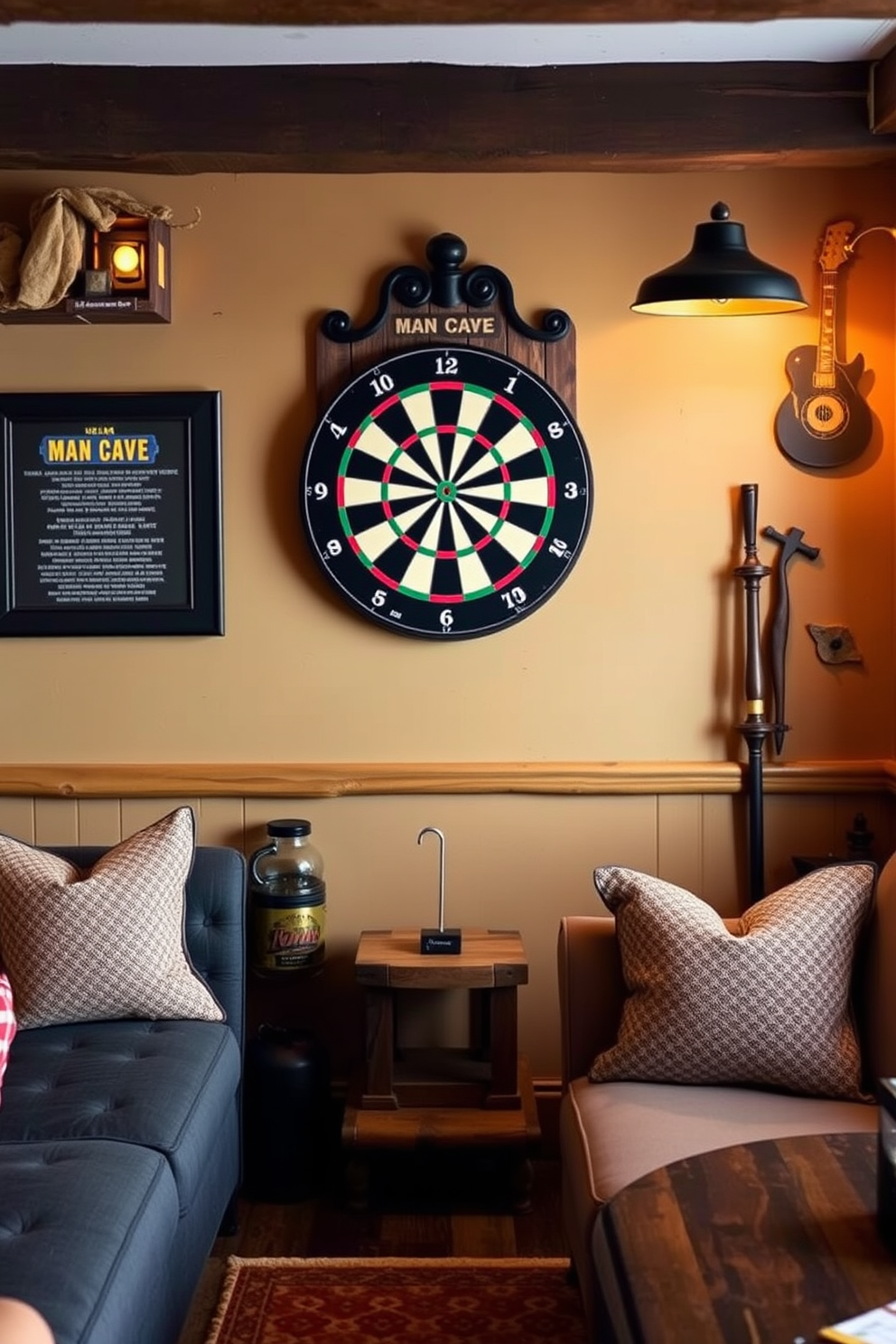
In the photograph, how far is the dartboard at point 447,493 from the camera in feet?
11.9

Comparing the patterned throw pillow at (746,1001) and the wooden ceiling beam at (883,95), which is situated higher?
the wooden ceiling beam at (883,95)

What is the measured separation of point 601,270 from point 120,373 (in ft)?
4.01

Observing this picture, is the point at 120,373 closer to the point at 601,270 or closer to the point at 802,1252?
the point at 601,270

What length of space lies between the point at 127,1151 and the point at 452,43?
2.36m

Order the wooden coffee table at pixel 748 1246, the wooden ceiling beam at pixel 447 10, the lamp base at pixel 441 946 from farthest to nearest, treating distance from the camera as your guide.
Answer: the lamp base at pixel 441 946 → the wooden ceiling beam at pixel 447 10 → the wooden coffee table at pixel 748 1246

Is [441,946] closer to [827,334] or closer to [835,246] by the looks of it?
[827,334]

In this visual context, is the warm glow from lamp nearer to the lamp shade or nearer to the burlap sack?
the burlap sack

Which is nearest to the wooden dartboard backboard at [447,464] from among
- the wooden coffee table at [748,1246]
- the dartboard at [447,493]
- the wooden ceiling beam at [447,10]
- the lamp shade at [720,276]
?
the dartboard at [447,493]

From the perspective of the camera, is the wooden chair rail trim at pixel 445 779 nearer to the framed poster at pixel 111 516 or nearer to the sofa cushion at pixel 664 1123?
the framed poster at pixel 111 516

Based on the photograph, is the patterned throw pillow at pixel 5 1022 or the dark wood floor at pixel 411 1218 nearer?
the patterned throw pillow at pixel 5 1022

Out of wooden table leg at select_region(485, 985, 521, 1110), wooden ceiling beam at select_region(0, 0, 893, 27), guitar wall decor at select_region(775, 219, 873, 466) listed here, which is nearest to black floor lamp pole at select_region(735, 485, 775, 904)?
guitar wall decor at select_region(775, 219, 873, 466)

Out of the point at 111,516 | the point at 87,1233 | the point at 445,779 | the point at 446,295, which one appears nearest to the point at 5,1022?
the point at 87,1233

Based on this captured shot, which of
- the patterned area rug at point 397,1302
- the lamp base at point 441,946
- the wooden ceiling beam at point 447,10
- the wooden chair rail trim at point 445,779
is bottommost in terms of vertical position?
the patterned area rug at point 397,1302

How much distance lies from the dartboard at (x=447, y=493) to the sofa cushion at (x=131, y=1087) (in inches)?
46.1
